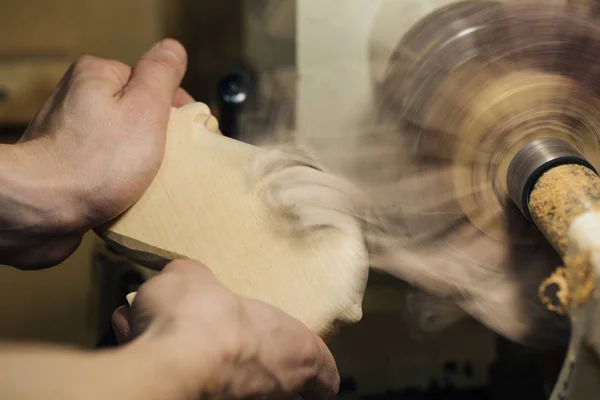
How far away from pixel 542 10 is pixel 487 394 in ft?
1.72

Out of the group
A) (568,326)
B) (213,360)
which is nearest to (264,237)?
(213,360)

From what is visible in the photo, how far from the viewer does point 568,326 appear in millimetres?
426

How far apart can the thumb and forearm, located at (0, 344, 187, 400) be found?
9.3 inches

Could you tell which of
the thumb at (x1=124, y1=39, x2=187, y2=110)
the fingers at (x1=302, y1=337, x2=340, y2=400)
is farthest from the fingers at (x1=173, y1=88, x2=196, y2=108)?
the fingers at (x1=302, y1=337, x2=340, y2=400)

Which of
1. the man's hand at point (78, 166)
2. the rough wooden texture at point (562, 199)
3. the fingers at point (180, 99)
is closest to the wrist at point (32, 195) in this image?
the man's hand at point (78, 166)

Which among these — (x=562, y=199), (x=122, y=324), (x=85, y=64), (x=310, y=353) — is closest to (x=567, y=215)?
(x=562, y=199)

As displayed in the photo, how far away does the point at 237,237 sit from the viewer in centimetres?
40

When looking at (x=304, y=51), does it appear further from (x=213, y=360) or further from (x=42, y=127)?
(x=213, y=360)

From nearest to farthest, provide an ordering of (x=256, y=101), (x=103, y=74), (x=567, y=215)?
(x=567, y=215) → (x=103, y=74) → (x=256, y=101)

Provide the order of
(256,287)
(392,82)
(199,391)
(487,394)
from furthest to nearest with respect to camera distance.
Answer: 1. (487,394)
2. (392,82)
3. (256,287)
4. (199,391)

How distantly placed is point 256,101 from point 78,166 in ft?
1.07

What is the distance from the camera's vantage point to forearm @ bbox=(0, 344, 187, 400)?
0.69 feet

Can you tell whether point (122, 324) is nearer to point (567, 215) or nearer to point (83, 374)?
point (83, 374)

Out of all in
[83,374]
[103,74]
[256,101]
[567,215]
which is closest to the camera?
[83,374]
